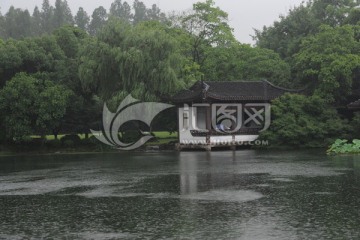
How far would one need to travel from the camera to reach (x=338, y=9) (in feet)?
135

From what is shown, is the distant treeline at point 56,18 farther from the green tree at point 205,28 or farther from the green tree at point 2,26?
the green tree at point 205,28

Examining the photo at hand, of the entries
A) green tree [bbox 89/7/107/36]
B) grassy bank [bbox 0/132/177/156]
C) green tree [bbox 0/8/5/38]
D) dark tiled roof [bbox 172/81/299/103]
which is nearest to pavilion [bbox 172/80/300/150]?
dark tiled roof [bbox 172/81/299/103]

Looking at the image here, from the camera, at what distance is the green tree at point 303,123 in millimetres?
29016

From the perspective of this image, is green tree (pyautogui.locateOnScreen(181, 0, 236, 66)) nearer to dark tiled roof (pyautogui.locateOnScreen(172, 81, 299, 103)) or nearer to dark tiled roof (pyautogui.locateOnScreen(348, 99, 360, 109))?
dark tiled roof (pyautogui.locateOnScreen(172, 81, 299, 103))

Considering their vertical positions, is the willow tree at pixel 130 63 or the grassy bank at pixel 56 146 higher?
the willow tree at pixel 130 63

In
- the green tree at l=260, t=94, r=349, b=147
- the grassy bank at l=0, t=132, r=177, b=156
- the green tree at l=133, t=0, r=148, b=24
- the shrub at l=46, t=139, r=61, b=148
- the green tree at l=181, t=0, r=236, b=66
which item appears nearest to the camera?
the green tree at l=260, t=94, r=349, b=147

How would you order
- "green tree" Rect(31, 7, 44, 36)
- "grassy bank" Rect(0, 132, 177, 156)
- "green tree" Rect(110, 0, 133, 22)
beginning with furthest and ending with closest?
1. "green tree" Rect(110, 0, 133, 22)
2. "green tree" Rect(31, 7, 44, 36)
3. "grassy bank" Rect(0, 132, 177, 156)

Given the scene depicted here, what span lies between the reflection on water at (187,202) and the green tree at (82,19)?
10166 centimetres

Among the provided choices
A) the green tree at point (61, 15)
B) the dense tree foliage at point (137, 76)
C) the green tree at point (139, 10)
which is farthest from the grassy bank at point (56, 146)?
the green tree at point (139, 10)

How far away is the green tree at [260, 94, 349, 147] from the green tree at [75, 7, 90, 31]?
93.9 meters

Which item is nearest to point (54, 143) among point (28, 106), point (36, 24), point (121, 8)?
point (28, 106)

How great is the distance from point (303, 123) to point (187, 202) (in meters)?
19.0

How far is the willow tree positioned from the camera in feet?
101

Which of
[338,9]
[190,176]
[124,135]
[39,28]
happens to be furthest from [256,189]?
[39,28]
